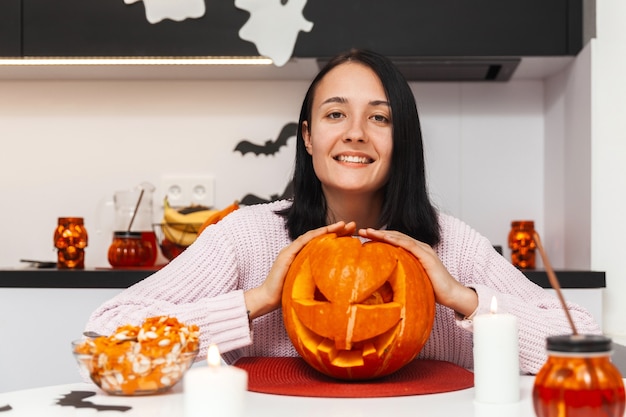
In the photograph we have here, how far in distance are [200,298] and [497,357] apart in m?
0.61

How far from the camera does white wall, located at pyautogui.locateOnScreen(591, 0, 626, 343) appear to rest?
7.11 ft

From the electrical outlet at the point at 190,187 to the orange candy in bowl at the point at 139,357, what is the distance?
163 centimetres

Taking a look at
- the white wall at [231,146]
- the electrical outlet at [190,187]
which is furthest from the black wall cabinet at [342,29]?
the electrical outlet at [190,187]

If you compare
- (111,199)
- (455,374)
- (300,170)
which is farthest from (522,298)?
(111,199)

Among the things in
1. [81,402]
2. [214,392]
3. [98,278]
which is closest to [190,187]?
[98,278]

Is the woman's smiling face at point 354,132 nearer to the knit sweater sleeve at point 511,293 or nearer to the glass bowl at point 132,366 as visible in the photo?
the knit sweater sleeve at point 511,293

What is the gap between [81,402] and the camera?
0.93m

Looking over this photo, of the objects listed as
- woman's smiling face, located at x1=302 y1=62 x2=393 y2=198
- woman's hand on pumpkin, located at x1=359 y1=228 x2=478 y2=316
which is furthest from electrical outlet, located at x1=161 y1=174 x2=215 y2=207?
woman's hand on pumpkin, located at x1=359 y1=228 x2=478 y2=316

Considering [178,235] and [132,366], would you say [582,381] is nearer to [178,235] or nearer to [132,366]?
[132,366]

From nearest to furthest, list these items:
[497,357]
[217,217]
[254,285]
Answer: [497,357]
[254,285]
[217,217]

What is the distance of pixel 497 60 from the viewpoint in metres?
2.32

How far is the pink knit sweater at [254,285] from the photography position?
125 centimetres

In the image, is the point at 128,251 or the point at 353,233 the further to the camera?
the point at 128,251

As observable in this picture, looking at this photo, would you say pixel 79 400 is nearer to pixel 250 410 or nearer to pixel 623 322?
pixel 250 410
